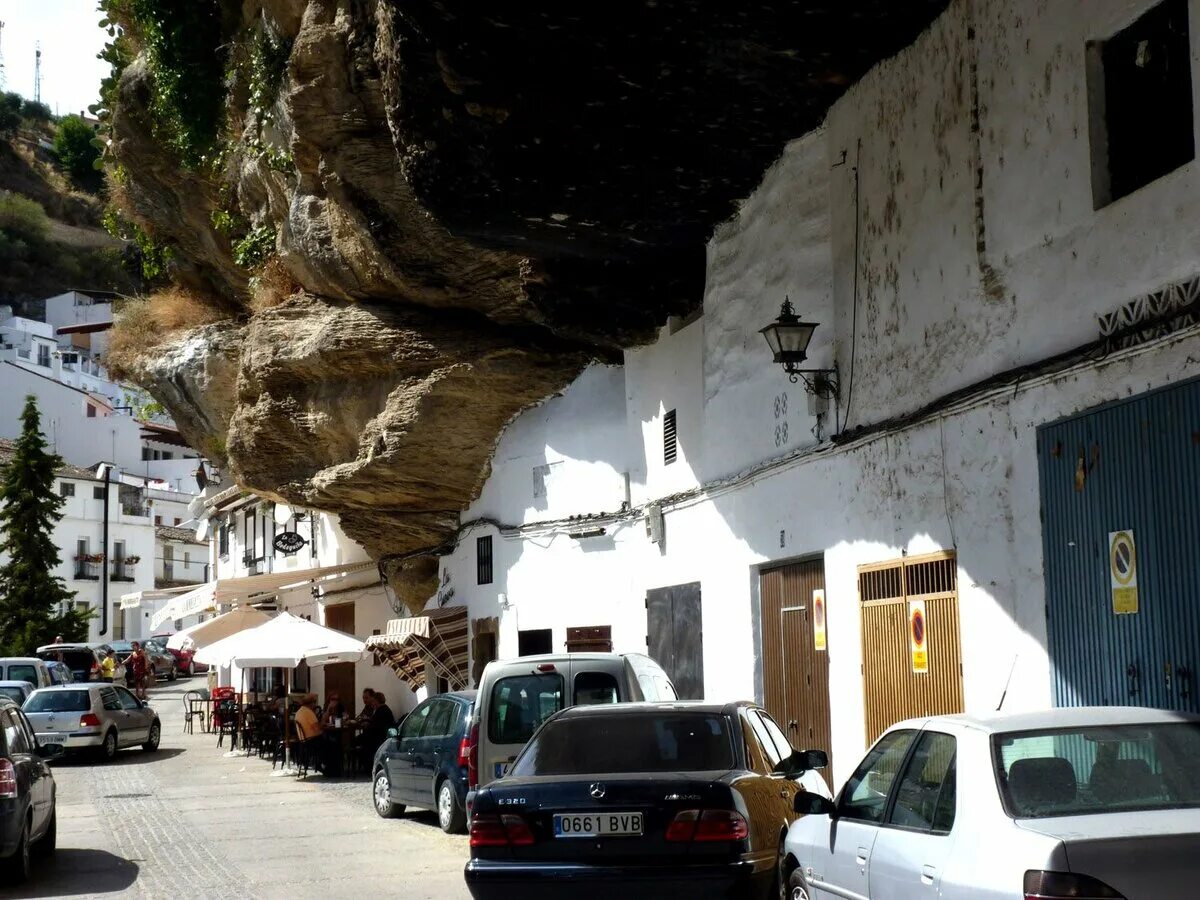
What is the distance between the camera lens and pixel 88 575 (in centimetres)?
7731

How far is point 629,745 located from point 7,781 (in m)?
5.54

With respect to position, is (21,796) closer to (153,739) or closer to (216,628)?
(153,739)

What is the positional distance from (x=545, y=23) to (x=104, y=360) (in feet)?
72.7

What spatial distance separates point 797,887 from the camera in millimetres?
7867

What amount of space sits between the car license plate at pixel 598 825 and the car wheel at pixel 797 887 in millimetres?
885

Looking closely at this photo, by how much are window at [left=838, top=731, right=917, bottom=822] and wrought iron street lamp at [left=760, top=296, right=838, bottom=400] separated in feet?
20.3

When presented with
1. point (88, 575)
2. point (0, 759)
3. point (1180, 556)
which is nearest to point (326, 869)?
point (0, 759)

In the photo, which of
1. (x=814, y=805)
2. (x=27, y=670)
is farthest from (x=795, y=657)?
(x=27, y=670)

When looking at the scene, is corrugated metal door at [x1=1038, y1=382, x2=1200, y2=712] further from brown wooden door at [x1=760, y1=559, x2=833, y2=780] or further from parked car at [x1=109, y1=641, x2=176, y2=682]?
parked car at [x1=109, y1=641, x2=176, y2=682]

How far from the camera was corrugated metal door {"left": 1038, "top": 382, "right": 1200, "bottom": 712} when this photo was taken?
839cm

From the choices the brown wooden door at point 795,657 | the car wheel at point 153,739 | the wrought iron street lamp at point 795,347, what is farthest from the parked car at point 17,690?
the wrought iron street lamp at point 795,347

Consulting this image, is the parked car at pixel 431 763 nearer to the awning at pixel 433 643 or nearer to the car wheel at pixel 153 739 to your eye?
the awning at pixel 433 643

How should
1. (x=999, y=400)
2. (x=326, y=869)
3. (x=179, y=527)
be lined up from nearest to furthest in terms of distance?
(x=999, y=400)
(x=326, y=869)
(x=179, y=527)

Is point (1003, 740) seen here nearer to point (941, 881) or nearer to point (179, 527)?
point (941, 881)
